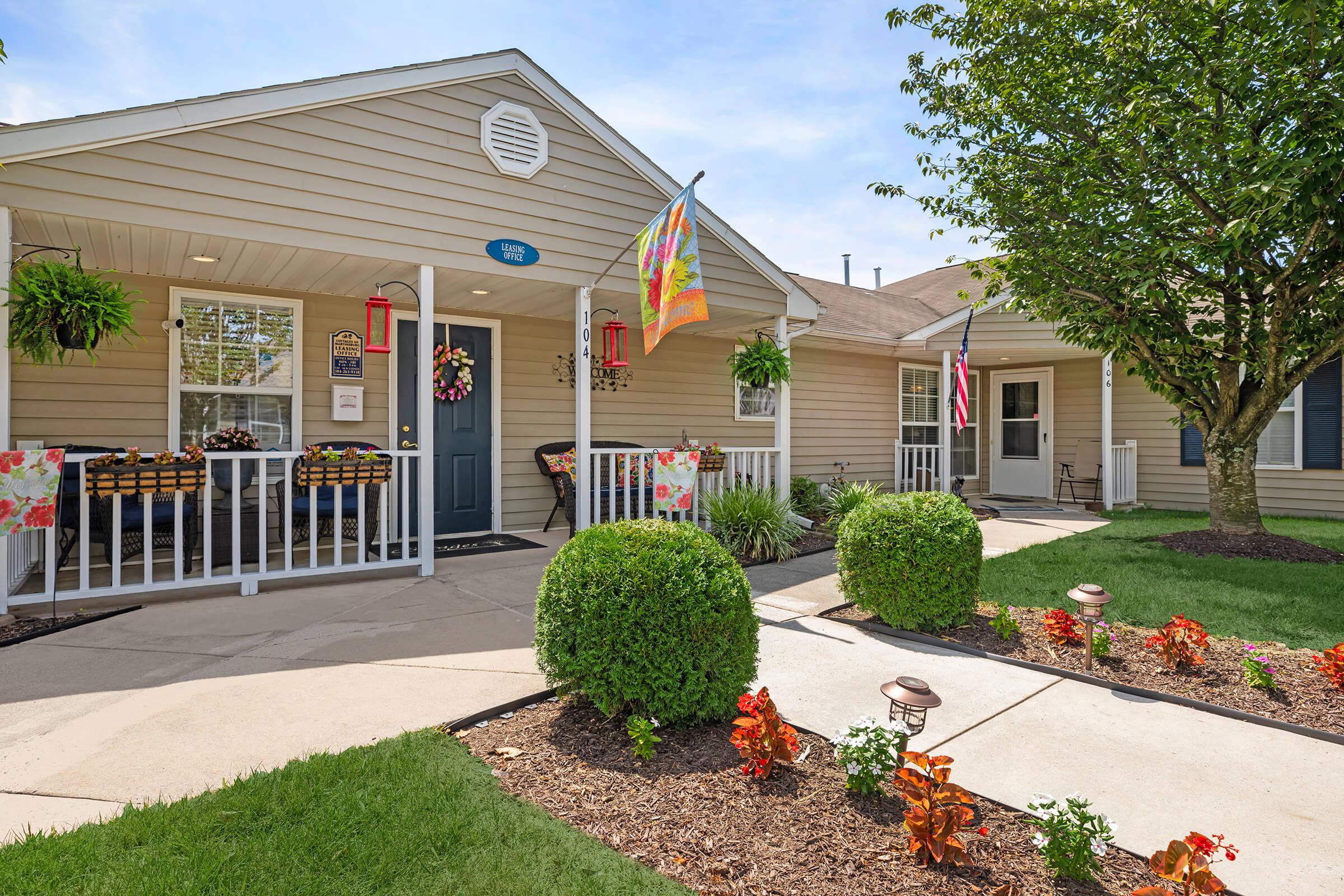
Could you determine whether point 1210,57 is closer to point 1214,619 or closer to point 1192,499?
point 1214,619

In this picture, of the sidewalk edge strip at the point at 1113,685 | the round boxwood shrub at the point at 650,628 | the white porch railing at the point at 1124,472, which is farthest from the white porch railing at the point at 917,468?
the round boxwood shrub at the point at 650,628

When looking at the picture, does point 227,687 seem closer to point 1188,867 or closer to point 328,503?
point 328,503

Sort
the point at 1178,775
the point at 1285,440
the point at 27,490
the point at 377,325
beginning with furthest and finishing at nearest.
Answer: the point at 1285,440
the point at 377,325
the point at 27,490
the point at 1178,775

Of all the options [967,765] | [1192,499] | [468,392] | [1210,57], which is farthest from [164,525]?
[1192,499]

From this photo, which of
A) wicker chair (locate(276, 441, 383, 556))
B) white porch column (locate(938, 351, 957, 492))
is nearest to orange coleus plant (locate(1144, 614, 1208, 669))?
wicker chair (locate(276, 441, 383, 556))

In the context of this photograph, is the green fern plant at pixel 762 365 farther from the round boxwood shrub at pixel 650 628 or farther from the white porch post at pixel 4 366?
the white porch post at pixel 4 366

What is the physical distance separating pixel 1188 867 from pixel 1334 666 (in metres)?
2.07

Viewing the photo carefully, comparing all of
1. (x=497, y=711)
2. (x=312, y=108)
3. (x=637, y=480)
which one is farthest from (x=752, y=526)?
(x=312, y=108)

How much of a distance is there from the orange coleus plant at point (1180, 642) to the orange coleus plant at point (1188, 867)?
1785mm

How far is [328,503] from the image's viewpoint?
5559 millimetres

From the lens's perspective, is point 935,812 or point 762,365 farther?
point 762,365

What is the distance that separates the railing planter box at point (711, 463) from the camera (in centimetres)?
659

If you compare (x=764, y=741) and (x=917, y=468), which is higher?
(x=917, y=468)

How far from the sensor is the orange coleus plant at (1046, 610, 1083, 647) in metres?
3.55
